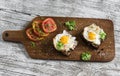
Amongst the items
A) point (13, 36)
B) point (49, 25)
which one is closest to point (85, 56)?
point (49, 25)

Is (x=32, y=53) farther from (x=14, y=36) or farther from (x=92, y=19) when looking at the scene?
(x=92, y=19)

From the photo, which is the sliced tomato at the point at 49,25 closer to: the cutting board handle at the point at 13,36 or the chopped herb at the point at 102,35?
Answer: the cutting board handle at the point at 13,36

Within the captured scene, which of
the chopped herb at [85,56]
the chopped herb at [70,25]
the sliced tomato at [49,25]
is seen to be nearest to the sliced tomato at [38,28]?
the sliced tomato at [49,25]

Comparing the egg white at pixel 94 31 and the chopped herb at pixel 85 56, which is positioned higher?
the egg white at pixel 94 31

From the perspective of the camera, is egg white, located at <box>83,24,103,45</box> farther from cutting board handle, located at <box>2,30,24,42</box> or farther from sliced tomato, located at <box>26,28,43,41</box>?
cutting board handle, located at <box>2,30,24,42</box>

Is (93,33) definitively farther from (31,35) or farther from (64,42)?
(31,35)
